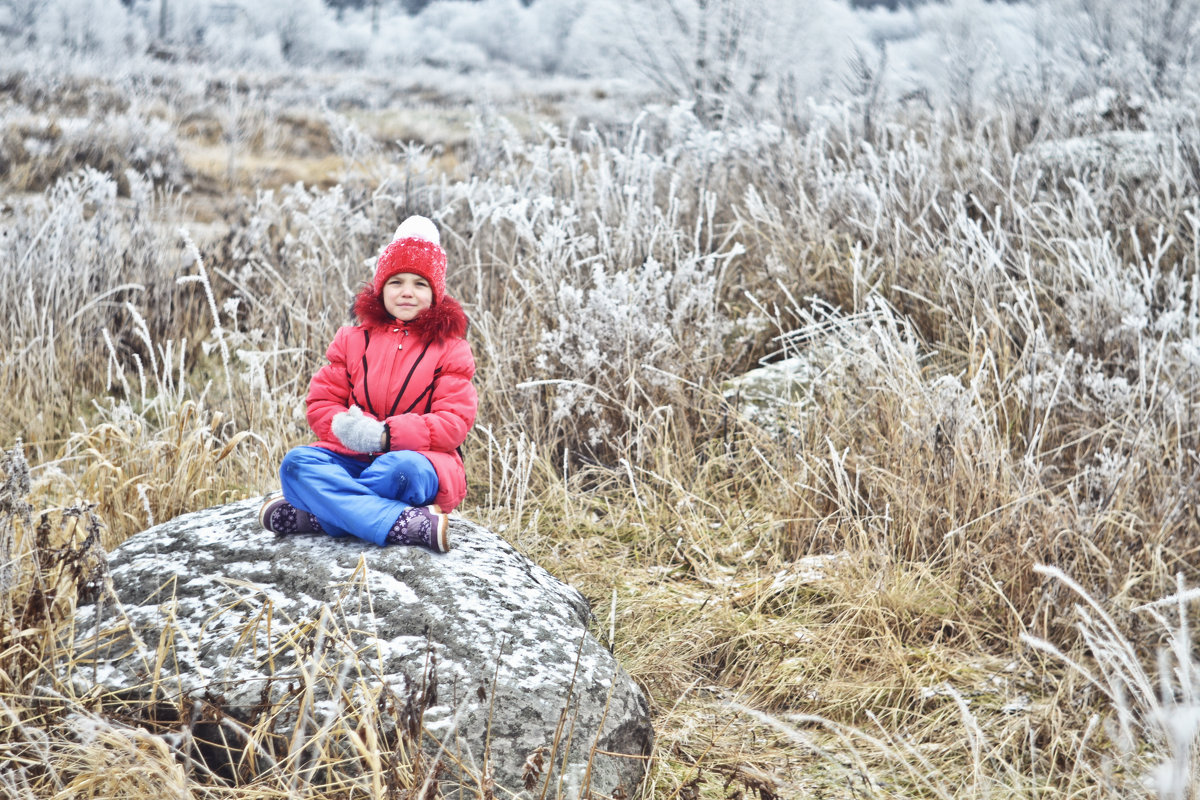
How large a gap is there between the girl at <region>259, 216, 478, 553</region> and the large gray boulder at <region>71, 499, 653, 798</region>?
89 mm

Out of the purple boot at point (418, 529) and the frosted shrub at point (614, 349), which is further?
the frosted shrub at point (614, 349)

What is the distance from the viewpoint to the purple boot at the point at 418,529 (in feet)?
6.77

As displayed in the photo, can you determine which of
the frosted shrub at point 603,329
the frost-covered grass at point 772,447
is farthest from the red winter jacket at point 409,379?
the frosted shrub at point 603,329

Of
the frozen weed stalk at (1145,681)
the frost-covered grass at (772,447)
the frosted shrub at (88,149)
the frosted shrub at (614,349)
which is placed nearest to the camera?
the frozen weed stalk at (1145,681)

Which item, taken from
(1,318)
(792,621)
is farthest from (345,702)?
(1,318)

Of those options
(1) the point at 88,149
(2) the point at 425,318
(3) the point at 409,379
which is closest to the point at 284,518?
(3) the point at 409,379

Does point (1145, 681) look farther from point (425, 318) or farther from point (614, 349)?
point (614, 349)

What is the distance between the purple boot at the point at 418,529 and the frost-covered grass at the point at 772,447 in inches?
25.0

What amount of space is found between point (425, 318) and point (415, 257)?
0.50ft

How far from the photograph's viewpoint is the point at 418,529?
2062 mm

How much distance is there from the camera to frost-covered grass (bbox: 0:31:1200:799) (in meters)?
1.96

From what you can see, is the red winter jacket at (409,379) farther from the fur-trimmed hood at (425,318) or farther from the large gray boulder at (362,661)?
the large gray boulder at (362,661)

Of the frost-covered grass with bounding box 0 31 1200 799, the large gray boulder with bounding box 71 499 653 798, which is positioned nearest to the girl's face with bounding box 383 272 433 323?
the large gray boulder with bounding box 71 499 653 798

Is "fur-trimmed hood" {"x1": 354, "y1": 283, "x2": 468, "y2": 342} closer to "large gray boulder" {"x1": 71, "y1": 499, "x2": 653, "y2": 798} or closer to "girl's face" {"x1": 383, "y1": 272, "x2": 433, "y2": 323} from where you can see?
"girl's face" {"x1": 383, "y1": 272, "x2": 433, "y2": 323}
